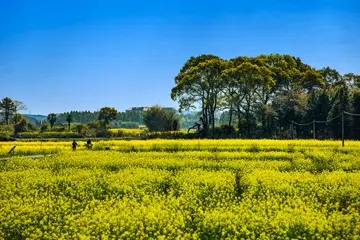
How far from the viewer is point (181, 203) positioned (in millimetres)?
12555

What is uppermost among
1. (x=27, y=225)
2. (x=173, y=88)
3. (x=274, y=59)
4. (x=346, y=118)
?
(x=274, y=59)

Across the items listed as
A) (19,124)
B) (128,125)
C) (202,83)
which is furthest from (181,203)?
(128,125)

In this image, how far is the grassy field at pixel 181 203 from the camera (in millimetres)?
10031

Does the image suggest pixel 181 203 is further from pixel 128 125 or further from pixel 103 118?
pixel 128 125

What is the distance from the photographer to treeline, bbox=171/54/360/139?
47938 millimetres

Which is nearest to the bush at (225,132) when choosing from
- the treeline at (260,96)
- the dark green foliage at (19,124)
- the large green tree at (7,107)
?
the treeline at (260,96)

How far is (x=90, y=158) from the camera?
974 inches

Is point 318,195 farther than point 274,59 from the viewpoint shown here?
No

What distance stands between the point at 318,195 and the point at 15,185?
1186cm

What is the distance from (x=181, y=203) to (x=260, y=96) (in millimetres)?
41903

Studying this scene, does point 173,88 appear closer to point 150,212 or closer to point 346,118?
point 346,118

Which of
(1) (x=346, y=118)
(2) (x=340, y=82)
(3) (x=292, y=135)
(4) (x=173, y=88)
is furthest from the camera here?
(2) (x=340, y=82)

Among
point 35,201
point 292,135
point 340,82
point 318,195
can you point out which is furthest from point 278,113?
point 35,201

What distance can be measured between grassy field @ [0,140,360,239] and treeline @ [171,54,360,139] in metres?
26.3
